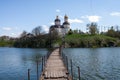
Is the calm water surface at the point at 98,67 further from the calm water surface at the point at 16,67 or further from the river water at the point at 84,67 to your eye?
the calm water surface at the point at 16,67

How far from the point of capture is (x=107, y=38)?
192000 millimetres

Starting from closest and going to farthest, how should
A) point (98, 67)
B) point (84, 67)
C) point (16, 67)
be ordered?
1. point (98, 67)
2. point (84, 67)
3. point (16, 67)

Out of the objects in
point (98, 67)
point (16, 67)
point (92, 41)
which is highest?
point (92, 41)

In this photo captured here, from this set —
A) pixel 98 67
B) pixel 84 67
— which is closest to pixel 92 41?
pixel 98 67

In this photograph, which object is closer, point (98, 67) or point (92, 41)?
point (98, 67)

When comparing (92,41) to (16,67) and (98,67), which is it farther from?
(98,67)

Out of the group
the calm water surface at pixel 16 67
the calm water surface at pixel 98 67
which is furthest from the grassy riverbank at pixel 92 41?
the calm water surface at pixel 98 67

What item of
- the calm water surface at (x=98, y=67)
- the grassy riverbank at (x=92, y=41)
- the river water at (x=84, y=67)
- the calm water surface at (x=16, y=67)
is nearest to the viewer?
the calm water surface at (x=98, y=67)

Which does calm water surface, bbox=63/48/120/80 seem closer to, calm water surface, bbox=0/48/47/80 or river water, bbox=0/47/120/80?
river water, bbox=0/47/120/80

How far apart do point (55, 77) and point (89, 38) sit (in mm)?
163282

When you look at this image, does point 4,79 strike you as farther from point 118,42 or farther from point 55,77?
point 118,42

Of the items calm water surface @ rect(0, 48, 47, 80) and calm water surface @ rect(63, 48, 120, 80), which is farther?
calm water surface @ rect(0, 48, 47, 80)

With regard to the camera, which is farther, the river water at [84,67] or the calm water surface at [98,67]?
the river water at [84,67]

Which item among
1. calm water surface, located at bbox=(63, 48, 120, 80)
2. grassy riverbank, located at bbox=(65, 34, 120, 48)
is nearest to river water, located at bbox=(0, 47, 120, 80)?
calm water surface, located at bbox=(63, 48, 120, 80)
